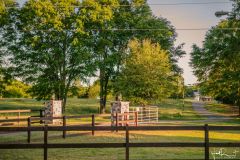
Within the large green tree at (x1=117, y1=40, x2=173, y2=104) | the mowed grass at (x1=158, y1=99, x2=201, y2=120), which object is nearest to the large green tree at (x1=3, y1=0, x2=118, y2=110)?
the large green tree at (x1=117, y1=40, x2=173, y2=104)

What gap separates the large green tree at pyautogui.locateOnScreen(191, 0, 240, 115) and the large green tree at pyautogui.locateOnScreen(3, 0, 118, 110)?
52.0 ft

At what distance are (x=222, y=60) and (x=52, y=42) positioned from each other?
24.9 metres

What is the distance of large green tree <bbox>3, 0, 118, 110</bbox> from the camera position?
159 feet

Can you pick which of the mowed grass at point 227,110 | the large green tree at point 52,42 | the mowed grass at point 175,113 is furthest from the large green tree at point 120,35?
the mowed grass at point 227,110

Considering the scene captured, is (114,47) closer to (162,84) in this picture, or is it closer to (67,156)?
(162,84)

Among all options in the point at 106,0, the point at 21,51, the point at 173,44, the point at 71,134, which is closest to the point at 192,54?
the point at 173,44

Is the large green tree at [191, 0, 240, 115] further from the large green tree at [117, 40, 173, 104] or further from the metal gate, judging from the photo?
the metal gate

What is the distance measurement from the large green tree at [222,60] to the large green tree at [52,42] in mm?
15838

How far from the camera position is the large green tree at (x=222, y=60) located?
52.6 metres

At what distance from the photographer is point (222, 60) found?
59.0m

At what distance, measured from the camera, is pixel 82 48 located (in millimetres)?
50469
